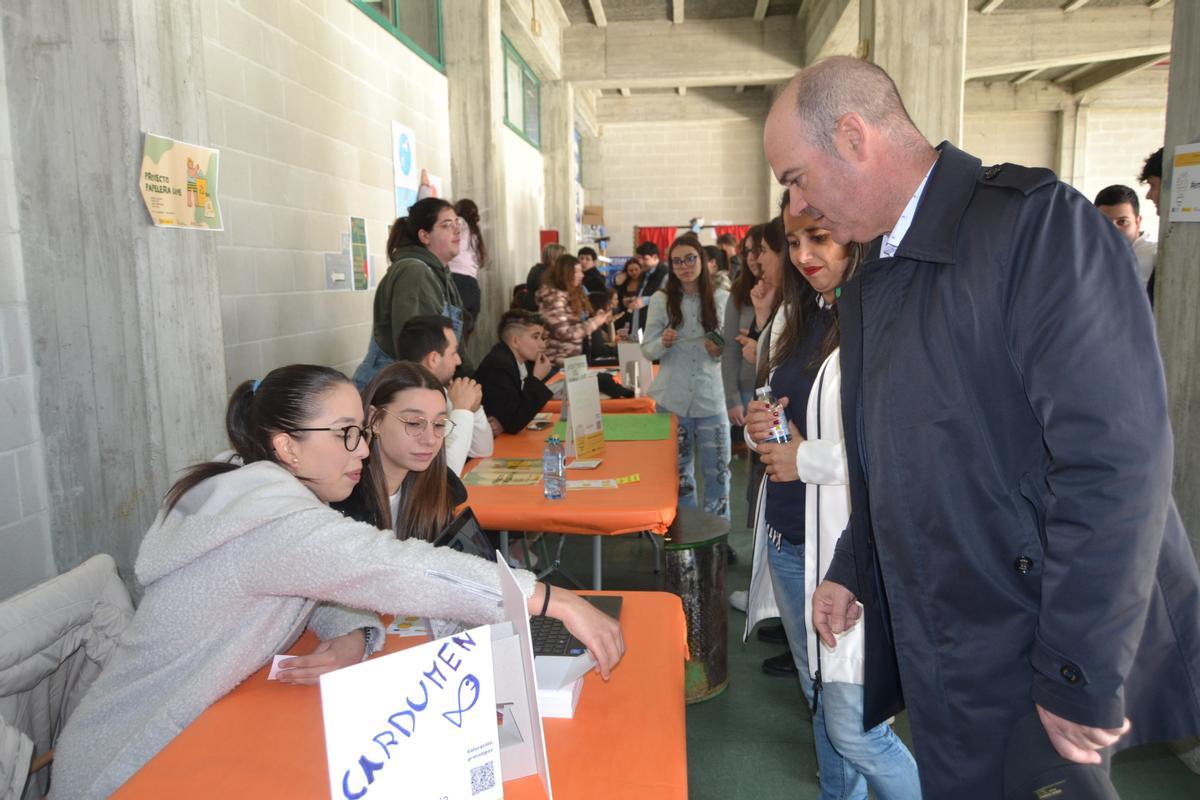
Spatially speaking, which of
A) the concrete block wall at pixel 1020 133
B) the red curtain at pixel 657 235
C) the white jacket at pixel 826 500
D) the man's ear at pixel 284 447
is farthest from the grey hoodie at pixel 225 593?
the concrete block wall at pixel 1020 133

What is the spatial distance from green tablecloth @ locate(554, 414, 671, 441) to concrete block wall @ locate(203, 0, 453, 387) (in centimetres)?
126

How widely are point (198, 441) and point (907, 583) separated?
192 centimetres

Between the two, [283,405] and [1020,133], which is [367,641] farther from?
[1020,133]

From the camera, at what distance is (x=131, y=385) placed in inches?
84.4

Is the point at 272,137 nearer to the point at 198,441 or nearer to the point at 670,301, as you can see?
the point at 198,441

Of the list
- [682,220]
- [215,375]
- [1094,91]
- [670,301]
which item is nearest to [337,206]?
[670,301]

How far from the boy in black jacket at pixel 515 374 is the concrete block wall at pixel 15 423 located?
1.79m

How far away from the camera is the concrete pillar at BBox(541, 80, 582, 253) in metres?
10.2

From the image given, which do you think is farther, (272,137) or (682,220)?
(682,220)

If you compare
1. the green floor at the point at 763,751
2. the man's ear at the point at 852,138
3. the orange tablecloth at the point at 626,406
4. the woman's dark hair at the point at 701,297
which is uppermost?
the man's ear at the point at 852,138

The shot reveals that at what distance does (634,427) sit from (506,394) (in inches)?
22.6

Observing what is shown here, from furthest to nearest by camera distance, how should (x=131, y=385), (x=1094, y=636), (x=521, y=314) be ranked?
(x=521, y=314), (x=131, y=385), (x=1094, y=636)

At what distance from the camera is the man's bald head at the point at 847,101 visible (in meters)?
1.14

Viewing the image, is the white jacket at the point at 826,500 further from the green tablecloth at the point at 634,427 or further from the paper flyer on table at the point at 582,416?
the green tablecloth at the point at 634,427
